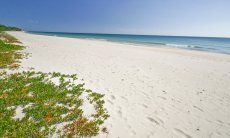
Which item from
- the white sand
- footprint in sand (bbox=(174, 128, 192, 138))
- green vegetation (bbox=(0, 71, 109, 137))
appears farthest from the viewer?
the white sand

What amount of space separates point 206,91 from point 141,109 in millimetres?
5749

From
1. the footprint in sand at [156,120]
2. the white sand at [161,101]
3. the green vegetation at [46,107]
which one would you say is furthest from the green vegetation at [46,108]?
the footprint in sand at [156,120]

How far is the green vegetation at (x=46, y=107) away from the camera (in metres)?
8.02

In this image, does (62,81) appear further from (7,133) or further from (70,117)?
(7,133)

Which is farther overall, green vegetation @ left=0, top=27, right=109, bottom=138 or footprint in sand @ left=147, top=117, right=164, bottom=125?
footprint in sand @ left=147, top=117, right=164, bottom=125

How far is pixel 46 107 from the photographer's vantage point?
381 inches

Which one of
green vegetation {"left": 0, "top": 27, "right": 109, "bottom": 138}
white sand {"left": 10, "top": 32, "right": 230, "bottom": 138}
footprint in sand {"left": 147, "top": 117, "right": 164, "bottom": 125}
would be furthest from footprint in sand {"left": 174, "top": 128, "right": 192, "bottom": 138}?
green vegetation {"left": 0, "top": 27, "right": 109, "bottom": 138}

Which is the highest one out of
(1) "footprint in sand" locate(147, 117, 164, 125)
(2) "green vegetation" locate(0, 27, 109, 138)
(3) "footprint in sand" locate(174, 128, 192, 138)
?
(2) "green vegetation" locate(0, 27, 109, 138)

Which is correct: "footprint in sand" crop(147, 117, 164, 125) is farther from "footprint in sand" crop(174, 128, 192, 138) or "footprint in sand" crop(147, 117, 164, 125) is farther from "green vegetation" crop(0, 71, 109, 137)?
"green vegetation" crop(0, 71, 109, 137)

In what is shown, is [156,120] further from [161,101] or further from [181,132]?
[161,101]

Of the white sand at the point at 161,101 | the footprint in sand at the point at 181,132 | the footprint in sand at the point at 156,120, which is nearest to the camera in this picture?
the footprint in sand at the point at 181,132

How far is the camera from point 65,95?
11.2 meters

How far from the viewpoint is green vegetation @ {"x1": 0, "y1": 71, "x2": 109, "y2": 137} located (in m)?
8.02

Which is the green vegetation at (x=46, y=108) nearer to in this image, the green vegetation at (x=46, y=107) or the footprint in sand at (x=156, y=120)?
the green vegetation at (x=46, y=107)
